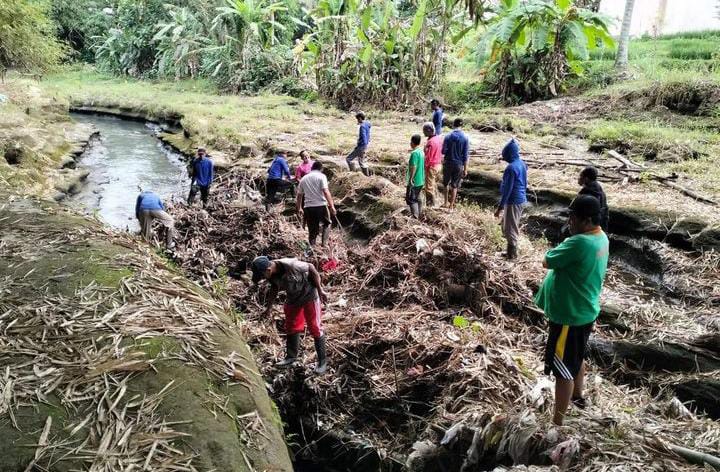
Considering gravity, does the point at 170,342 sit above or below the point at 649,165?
below

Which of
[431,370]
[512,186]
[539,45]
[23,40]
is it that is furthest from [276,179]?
[23,40]

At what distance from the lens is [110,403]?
327cm

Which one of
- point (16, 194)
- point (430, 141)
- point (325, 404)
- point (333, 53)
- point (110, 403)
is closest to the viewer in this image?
point (110, 403)

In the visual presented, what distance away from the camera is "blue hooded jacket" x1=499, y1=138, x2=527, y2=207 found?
7273mm

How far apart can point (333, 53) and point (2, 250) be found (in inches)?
688

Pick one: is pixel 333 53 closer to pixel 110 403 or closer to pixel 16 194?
pixel 16 194

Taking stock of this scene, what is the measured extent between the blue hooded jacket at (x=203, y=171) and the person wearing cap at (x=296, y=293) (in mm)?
6207

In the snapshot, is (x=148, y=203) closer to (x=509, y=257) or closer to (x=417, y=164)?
(x=417, y=164)

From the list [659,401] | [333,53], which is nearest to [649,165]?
[659,401]

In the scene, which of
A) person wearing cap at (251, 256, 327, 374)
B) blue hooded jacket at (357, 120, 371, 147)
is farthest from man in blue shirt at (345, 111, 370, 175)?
person wearing cap at (251, 256, 327, 374)

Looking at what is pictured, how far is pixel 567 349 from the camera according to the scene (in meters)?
4.01

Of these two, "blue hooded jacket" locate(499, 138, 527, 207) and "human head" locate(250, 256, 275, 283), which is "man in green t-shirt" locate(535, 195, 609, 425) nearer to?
"human head" locate(250, 256, 275, 283)

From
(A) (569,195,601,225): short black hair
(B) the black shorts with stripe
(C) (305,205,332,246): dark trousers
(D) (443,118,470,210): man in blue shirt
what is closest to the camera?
(A) (569,195,601,225): short black hair

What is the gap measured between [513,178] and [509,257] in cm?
131
